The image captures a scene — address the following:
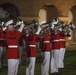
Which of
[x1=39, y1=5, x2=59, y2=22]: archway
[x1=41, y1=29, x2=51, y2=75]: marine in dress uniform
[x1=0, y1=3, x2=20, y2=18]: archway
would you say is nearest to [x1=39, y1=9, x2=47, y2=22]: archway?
[x1=39, y1=5, x2=59, y2=22]: archway

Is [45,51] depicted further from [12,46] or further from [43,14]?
[43,14]

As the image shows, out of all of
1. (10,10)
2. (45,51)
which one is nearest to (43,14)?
(10,10)

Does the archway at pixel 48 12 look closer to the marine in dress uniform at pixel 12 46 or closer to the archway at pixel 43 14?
the archway at pixel 43 14

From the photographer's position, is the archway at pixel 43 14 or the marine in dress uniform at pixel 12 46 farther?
the archway at pixel 43 14

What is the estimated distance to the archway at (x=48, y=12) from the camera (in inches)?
1624

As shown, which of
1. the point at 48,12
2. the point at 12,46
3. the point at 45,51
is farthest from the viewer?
the point at 48,12

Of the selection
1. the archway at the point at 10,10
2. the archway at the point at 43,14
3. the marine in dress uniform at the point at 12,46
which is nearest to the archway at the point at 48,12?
the archway at the point at 43,14

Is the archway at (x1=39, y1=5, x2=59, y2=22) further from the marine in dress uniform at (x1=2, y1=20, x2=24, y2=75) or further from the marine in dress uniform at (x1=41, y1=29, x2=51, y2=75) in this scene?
the marine in dress uniform at (x1=2, y1=20, x2=24, y2=75)

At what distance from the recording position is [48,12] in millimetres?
41438

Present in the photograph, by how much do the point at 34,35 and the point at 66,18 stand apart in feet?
85.0

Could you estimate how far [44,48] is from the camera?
13438 mm

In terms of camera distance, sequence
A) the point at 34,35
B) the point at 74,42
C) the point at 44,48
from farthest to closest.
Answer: the point at 74,42, the point at 44,48, the point at 34,35

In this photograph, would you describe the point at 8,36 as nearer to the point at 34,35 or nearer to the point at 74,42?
the point at 34,35

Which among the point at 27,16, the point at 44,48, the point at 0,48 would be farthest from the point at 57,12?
the point at 44,48
